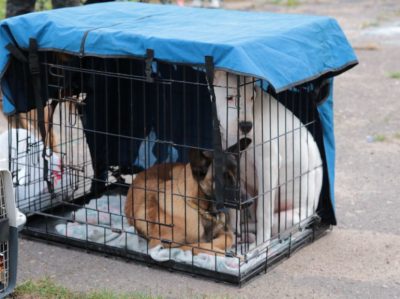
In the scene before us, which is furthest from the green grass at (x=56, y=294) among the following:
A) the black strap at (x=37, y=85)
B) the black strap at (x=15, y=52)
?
the black strap at (x=15, y=52)

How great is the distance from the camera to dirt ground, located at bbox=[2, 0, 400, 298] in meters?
4.69

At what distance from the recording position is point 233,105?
471 cm

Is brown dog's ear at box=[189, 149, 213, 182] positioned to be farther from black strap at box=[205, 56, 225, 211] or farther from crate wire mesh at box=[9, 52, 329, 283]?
black strap at box=[205, 56, 225, 211]

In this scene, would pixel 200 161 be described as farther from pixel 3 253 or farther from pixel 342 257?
pixel 3 253

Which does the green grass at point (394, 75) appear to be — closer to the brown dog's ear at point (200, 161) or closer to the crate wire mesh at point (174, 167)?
the crate wire mesh at point (174, 167)

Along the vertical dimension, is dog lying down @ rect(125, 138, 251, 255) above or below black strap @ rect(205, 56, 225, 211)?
below

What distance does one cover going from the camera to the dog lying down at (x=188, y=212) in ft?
16.1

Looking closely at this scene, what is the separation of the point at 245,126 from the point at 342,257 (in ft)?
3.55

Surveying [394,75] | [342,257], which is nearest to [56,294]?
[342,257]

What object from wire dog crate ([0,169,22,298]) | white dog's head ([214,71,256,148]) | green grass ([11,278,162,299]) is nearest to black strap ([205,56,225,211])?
white dog's head ([214,71,256,148])

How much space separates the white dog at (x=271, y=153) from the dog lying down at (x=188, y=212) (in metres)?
0.17

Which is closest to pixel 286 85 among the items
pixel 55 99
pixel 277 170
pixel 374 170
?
pixel 277 170

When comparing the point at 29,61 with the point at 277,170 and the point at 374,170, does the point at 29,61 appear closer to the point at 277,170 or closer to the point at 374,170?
the point at 277,170

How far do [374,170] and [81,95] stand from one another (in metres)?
2.59
